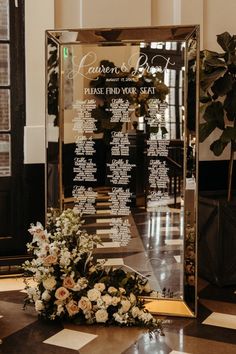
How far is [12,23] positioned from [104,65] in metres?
1.48

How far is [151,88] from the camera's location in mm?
3893

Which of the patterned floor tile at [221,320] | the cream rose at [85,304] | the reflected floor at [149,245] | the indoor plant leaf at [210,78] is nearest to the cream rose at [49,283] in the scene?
the cream rose at [85,304]

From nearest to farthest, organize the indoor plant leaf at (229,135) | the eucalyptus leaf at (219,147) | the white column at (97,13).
A: the indoor plant leaf at (229,135) < the eucalyptus leaf at (219,147) < the white column at (97,13)

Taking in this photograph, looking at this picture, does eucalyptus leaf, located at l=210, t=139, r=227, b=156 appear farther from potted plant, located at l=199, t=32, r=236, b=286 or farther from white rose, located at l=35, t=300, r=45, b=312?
white rose, located at l=35, t=300, r=45, b=312

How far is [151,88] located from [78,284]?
1396 mm

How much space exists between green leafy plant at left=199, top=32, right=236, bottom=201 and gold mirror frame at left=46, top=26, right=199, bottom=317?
0.77 m

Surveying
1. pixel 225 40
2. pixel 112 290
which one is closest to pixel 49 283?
pixel 112 290

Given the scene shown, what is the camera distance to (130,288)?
13.0ft

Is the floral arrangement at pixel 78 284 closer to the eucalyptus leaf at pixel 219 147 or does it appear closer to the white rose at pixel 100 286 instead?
the white rose at pixel 100 286

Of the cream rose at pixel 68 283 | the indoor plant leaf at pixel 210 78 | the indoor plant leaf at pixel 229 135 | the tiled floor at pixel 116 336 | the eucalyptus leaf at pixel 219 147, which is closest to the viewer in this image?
the tiled floor at pixel 116 336

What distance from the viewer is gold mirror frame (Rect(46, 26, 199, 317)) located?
380cm

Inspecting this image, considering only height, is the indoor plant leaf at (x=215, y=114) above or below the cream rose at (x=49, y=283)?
above

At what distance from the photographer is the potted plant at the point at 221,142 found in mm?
4586

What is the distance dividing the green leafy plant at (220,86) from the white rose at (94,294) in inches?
61.2
